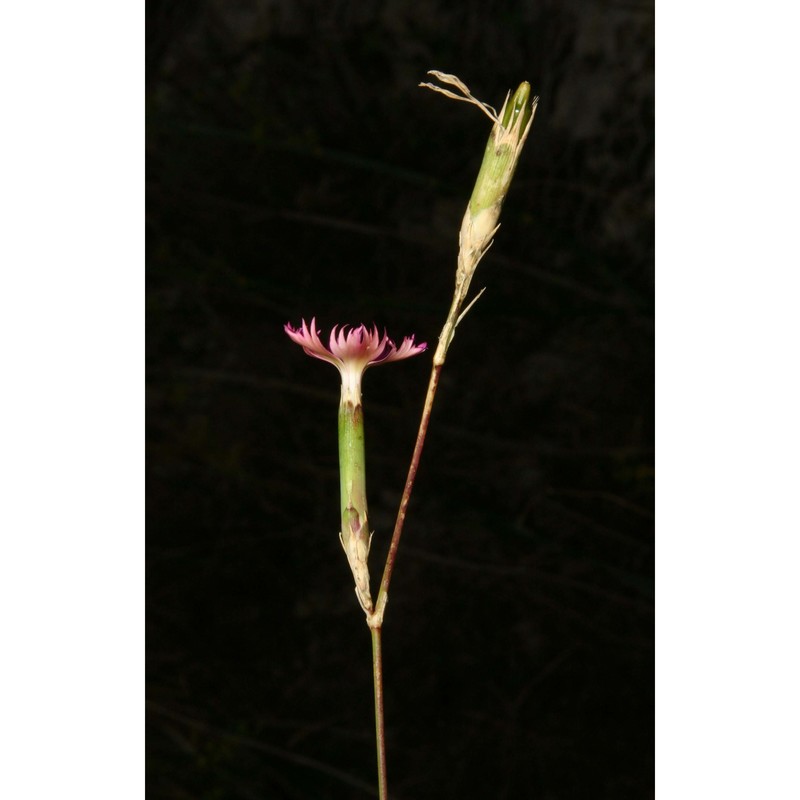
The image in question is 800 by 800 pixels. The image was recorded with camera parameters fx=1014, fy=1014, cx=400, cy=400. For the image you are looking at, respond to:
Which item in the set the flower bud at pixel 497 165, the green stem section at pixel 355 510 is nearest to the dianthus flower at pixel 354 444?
the green stem section at pixel 355 510

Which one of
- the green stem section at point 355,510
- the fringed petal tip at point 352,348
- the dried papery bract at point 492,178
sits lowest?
the green stem section at point 355,510

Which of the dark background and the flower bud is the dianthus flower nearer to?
the flower bud

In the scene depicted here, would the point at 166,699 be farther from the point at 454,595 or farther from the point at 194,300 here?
the point at 194,300

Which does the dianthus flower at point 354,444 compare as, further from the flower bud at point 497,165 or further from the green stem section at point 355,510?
the flower bud at point 497,165

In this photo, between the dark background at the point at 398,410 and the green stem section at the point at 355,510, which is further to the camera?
the dark background at the point at 398,410

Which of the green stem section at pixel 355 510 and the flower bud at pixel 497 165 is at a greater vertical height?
the flower bud at pixel 497 165

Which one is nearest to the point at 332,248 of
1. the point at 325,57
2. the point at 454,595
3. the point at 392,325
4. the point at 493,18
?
the point at 392,325

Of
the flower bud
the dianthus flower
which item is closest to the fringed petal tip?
the dianthus flower

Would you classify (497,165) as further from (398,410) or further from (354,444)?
(398,410)
